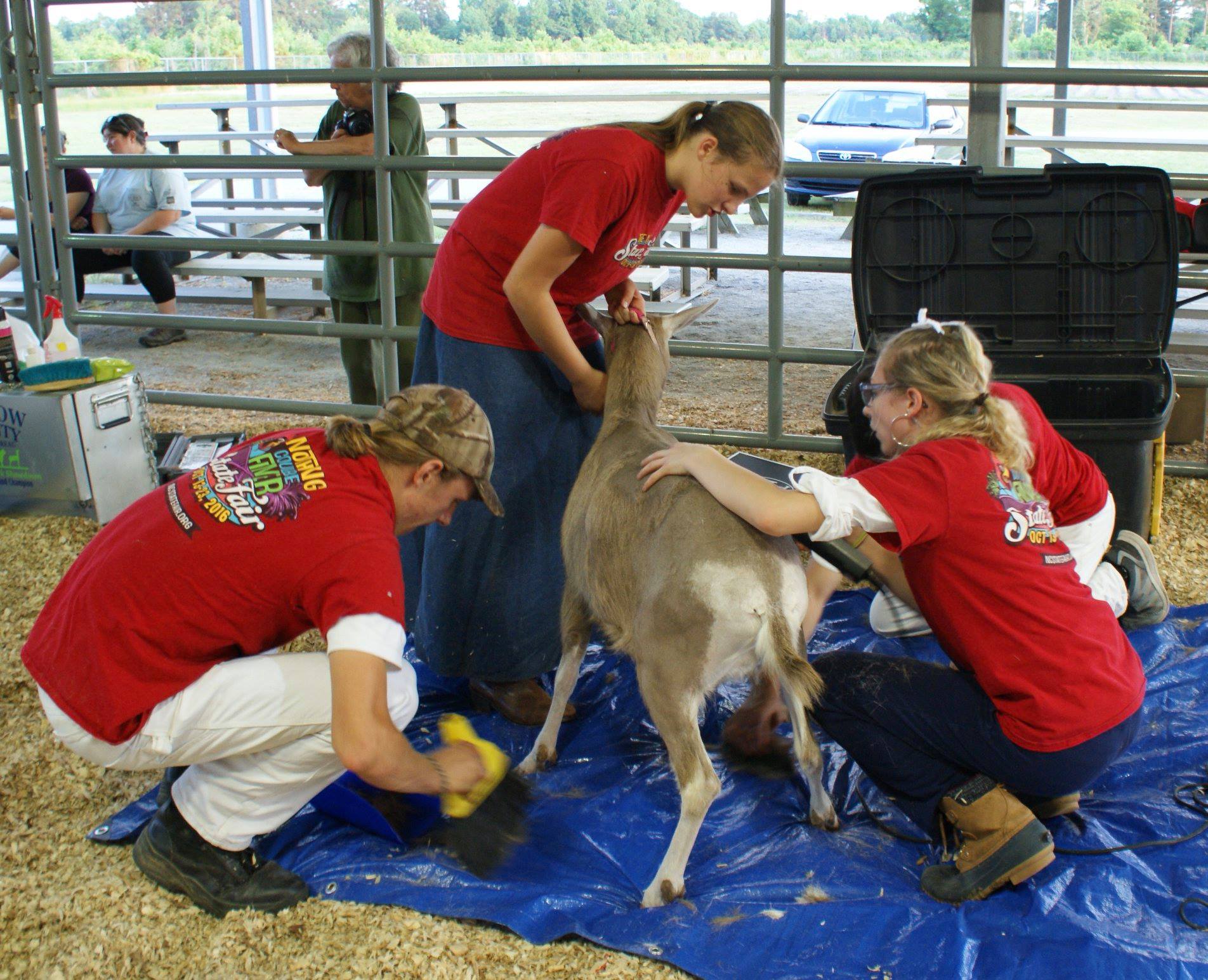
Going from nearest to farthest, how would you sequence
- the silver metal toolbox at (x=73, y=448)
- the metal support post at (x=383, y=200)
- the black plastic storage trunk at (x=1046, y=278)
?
the black plastic storage trunk at (x=1046, y=278)
the silver metal toolbox at (x=73, y=448)
the metal support post at (x=383, y=200)

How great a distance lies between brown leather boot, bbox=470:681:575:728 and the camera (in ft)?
10.6

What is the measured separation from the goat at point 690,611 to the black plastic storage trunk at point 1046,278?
3.49ft

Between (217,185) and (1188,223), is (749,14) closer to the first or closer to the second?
(217,185)

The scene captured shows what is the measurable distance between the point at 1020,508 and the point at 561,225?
121 centimetres

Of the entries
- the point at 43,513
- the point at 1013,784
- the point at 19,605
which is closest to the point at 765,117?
the point at 1013,784

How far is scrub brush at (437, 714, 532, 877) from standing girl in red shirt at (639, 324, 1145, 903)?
783 mm

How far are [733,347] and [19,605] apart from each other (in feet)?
9.34

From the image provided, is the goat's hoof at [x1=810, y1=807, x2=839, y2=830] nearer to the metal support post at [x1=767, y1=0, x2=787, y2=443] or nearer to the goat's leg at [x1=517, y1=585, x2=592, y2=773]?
the goat's leg at [x1=517, y1=585, x2=592, y2=773]

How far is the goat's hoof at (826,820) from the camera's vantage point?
8.72 feet

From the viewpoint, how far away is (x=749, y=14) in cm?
1316

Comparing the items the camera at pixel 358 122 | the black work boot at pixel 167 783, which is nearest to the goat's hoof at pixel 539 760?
the black work boot at pixel 167 783

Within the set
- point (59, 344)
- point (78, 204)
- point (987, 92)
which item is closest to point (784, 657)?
point (987, 92)

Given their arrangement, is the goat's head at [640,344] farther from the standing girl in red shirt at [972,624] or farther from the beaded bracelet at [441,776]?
the beaded bracelet at [441,776]

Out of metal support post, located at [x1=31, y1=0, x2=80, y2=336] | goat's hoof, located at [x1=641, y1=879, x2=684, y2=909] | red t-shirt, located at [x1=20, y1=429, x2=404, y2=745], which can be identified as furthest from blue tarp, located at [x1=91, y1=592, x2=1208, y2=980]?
metal support post, located at [x1=31, y1=0, x2=80, y2=336]
